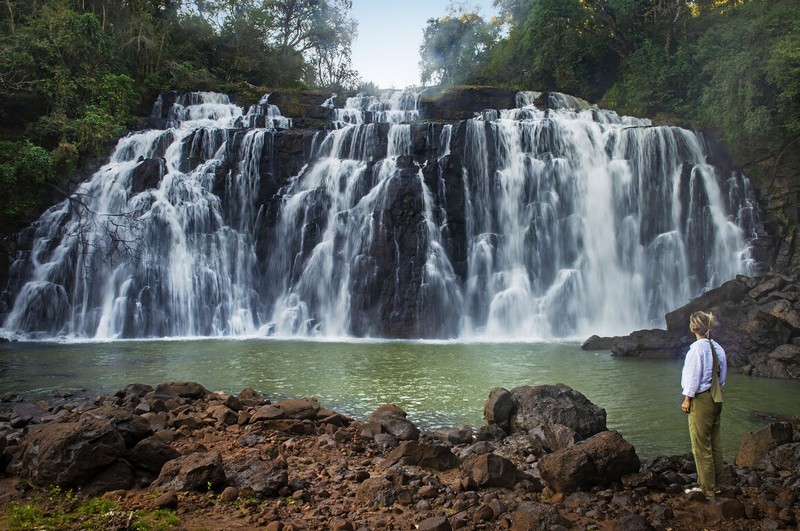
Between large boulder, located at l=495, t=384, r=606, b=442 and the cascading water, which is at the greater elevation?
the cascading water

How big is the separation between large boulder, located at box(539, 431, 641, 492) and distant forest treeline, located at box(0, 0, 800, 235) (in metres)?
22.7

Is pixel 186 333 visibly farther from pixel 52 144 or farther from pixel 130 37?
pixel 130 37

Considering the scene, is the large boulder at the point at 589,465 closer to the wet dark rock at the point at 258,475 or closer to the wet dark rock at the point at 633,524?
the wet dark rock at the point at 633,524

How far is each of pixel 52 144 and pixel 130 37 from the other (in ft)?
33.7

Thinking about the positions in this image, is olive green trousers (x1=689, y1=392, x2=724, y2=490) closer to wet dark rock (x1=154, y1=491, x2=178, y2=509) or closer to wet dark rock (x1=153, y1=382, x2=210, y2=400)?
wet dark rock (x1=154, y1=491, x2=178, y2=509)

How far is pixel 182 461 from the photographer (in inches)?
208

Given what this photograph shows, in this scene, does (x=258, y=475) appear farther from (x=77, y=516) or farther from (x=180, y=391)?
(x=180, y=391)

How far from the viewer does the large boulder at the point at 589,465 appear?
5520mm

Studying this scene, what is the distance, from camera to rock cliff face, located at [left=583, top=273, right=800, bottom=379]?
1352 centimetres

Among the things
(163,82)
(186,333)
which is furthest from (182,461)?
(163,82)

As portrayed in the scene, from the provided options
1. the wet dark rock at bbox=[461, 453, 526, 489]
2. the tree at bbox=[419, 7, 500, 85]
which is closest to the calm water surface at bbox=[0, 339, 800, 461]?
the wet dark rock at bbox=[461, 453, 526, 489]

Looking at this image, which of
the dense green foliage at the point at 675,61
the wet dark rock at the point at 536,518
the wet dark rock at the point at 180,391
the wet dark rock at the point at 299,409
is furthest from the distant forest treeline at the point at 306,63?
the wet dark rock at the point at 536,518

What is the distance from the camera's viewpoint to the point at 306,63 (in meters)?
48.7

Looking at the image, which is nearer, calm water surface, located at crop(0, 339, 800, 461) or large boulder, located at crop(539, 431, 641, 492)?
large boulder, located at crop(539, 431, 641, 492)
